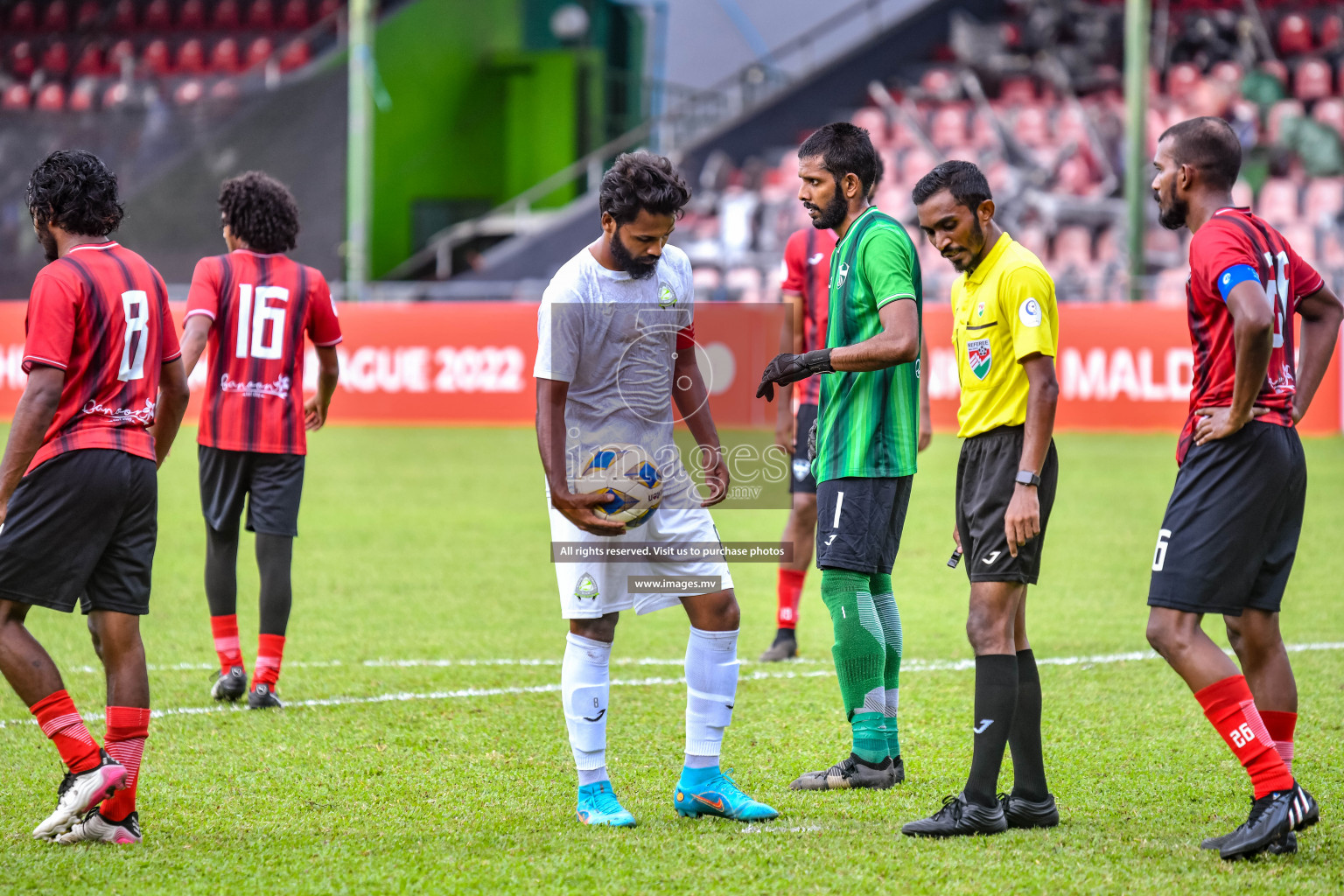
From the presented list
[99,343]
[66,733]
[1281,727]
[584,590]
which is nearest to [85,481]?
[99,343]

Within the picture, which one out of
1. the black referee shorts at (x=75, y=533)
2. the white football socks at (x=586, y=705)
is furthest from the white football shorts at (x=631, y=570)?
the black referee shorts at (x=75, y=533)

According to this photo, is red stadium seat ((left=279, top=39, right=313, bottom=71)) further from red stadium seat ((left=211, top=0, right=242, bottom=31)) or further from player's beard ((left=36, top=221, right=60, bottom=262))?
player's beard ((left=36, top=221, right=60, bottom=262))

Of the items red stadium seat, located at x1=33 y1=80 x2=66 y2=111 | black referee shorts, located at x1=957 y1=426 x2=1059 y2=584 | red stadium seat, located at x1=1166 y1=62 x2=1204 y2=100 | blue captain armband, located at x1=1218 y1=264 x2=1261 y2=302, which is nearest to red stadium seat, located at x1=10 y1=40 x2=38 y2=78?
red stadium seat, located at x1=33 y1=80 x2=66 y2=111

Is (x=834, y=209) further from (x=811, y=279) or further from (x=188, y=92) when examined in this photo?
A: (x=188, y=92)

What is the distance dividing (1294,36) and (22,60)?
2598 centimetres

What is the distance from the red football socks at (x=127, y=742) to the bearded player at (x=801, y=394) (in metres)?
3.25

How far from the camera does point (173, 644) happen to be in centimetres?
714

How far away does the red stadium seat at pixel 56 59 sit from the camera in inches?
1217

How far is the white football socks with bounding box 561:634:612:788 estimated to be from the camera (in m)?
4.24

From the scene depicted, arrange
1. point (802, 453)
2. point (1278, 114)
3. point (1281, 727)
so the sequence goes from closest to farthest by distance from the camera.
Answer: point (1281, 727)
point (802, 453)
point (1278, 114)

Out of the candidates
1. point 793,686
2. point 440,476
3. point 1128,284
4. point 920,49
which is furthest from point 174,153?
point 793,686

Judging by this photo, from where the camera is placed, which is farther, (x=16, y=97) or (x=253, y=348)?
(x=16, y=97)

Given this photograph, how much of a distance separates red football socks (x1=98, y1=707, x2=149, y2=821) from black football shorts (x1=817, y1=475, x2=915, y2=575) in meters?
2.15

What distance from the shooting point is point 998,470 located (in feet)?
13.8
